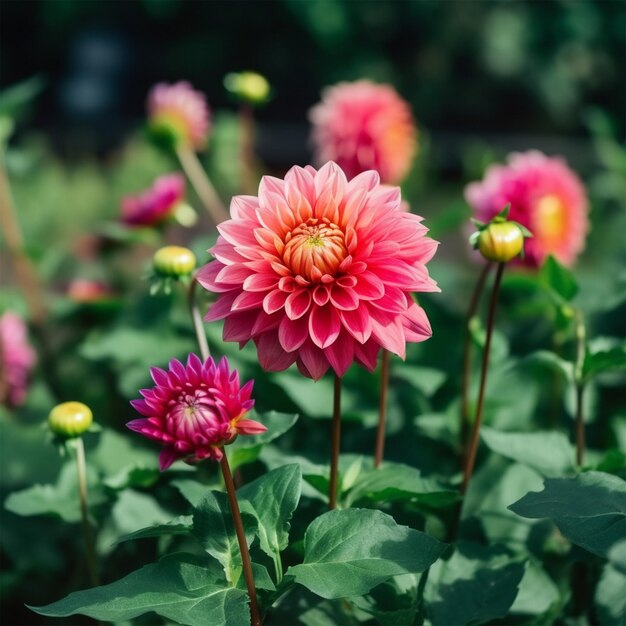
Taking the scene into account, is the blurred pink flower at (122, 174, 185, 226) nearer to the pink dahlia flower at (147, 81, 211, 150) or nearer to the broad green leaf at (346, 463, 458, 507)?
the pink dahlia flower at (147, 81, 211, 150)

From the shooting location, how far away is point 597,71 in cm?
570

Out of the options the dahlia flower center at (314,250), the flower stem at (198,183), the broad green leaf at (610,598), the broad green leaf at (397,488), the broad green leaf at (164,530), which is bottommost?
the broad green leaf at (610,598)

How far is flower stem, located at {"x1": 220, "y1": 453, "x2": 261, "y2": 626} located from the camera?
2.67ft

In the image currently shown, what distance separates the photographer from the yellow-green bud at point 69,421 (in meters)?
1.02

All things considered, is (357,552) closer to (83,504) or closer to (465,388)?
(83,504)

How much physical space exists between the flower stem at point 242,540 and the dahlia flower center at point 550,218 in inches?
33.9

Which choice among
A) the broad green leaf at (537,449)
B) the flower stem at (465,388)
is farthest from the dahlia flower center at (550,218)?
the broad green leaf at (537,449)

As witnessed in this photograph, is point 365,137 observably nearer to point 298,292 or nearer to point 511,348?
point 511,348

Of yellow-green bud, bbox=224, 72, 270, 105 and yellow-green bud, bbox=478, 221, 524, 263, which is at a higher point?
yellow-green bud, bbox=224, 72, 270, 105

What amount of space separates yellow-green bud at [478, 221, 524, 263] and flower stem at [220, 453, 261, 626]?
353 mm

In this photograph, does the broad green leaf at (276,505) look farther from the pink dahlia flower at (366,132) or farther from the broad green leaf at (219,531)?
the pink dahlia flower at (366,132)

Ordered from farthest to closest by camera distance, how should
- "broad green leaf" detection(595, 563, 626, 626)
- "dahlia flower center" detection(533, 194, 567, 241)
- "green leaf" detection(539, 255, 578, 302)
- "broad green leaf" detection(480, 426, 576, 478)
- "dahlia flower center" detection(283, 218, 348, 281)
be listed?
"dahlia flower center" detection(533, 194, 567, 241) < "green leaf" detection(539, 255, 578, 302) < "broad green leaf" detection(480, 426, 576, 478) < "broad green leaf" detection(595, 563, 626, 626) < "dahlia flower center" detection(283, 218, 348, 281)

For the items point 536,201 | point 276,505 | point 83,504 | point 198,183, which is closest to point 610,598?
point 276,505

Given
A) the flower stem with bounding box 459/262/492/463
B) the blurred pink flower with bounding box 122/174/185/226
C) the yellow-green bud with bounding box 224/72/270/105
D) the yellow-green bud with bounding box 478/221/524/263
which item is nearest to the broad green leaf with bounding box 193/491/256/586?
the yellow-green bud with bounding box 478/221/524/263
